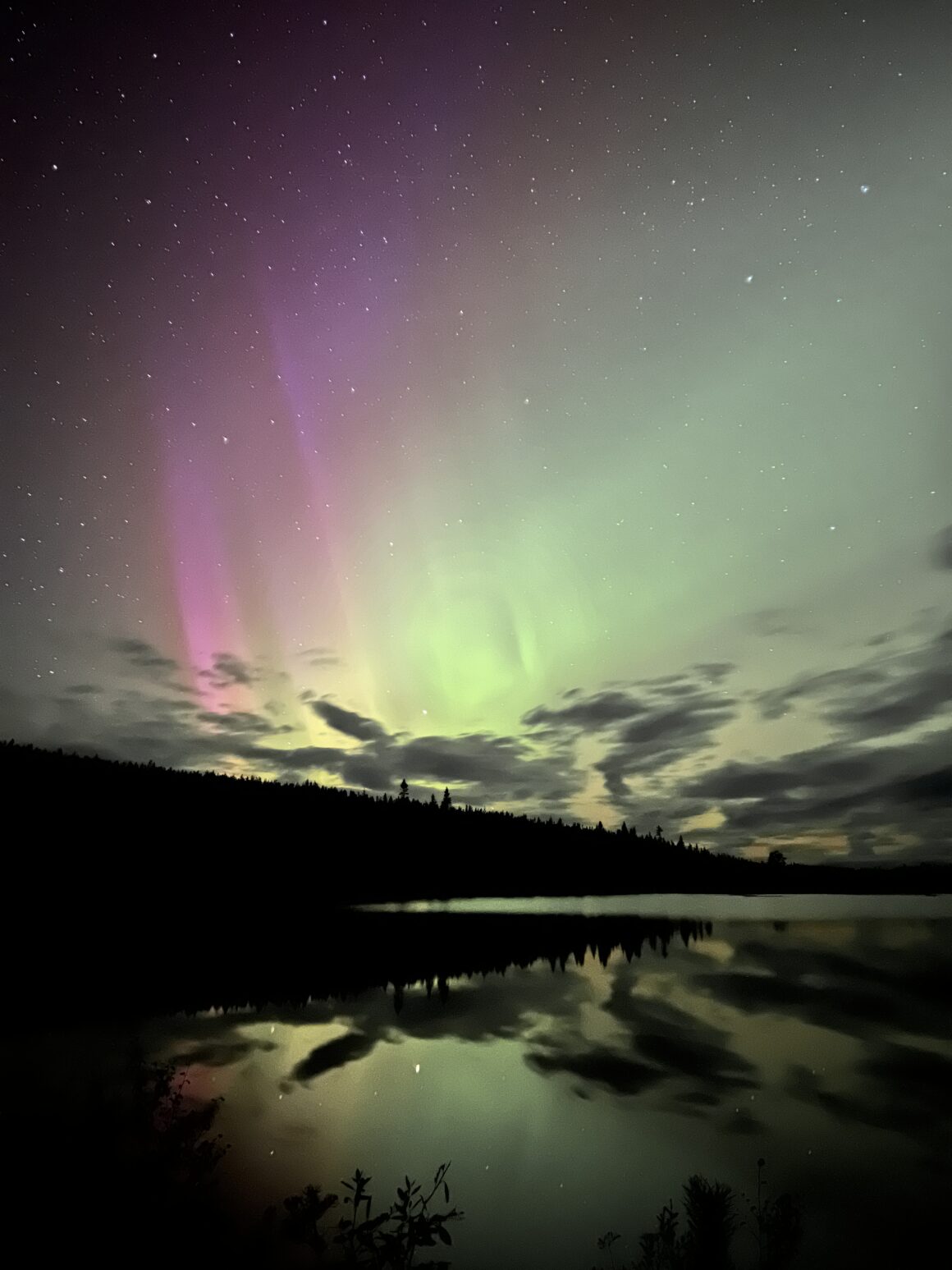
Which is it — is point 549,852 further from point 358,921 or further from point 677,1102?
point 677,1102

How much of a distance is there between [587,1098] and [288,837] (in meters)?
81.9

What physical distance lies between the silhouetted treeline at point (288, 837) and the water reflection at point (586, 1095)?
40313 mm

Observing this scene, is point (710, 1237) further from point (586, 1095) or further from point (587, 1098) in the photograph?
point (586, 1095)

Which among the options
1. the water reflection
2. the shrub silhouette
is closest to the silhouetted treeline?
the water reflection

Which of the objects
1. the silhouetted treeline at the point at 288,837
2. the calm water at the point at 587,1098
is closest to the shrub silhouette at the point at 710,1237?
the calm water at the point at 587,1098

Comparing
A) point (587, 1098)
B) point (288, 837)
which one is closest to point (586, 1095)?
point (587, 1098)

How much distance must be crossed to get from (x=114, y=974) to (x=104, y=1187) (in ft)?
60.8

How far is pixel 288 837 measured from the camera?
290 ft

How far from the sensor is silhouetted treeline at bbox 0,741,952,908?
202 feet

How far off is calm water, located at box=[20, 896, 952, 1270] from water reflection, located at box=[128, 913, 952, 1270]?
0.05m

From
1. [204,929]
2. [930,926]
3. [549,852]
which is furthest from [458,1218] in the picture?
[549,852]

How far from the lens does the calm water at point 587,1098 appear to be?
912 centimetres

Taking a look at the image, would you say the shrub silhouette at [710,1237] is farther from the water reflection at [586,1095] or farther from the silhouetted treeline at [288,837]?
the silhouetted treeline at [288,837]

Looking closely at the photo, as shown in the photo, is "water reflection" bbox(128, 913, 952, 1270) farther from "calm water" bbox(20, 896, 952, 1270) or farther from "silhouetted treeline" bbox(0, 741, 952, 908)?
"silhouetted treeline" bbox(0, 741, 952, 908)
